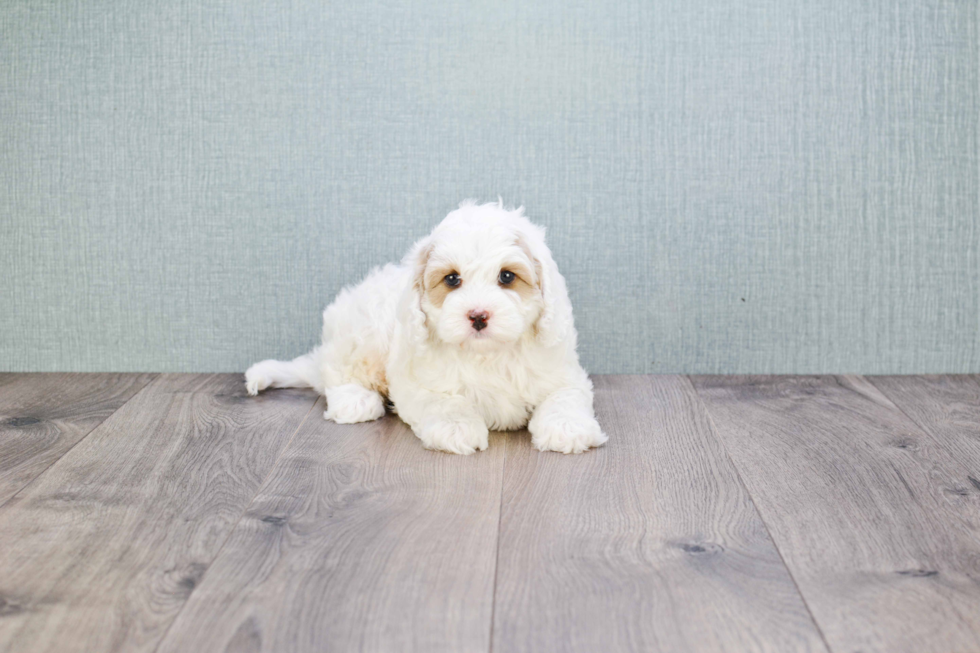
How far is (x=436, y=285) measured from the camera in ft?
6.45

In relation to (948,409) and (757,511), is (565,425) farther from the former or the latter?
(948,409)

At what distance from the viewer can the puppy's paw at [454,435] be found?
6.37 feet

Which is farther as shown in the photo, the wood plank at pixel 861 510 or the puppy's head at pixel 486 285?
the puppy's head at pixel 486 285

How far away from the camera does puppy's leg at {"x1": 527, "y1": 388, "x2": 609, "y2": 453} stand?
193 centimetres

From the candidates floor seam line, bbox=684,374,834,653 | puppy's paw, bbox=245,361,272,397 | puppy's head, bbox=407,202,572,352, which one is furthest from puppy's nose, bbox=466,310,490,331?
puppy's paw, bbox=245,361,272,397

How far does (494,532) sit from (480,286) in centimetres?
59

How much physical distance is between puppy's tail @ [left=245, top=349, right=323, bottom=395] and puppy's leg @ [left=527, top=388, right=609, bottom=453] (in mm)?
720

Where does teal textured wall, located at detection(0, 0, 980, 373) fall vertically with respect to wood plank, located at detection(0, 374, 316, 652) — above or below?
above

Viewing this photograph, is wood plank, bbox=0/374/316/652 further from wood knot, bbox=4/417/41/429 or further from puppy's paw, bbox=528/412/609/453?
puppy's paw, bbox=528/412/609/453

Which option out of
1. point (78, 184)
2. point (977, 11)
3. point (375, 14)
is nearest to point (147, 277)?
point (78, 184)

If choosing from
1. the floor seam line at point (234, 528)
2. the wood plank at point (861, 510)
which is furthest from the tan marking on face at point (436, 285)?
the wood plank at point (861, 510)

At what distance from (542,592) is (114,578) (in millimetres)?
651

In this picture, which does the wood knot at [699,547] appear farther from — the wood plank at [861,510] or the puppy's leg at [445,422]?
the puppy's leg at [445,422]

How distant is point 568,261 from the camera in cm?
262
